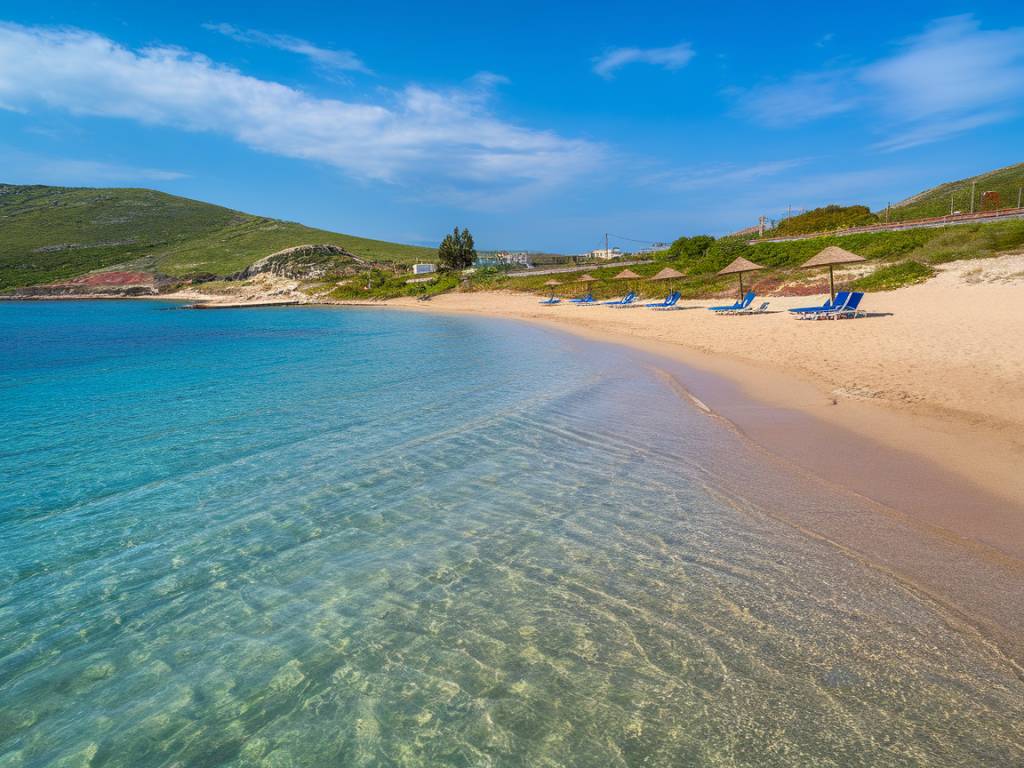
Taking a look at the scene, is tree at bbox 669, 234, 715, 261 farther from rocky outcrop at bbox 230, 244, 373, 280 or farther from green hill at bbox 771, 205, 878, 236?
rocky outcrop at bbox 230, 244, 373, 280

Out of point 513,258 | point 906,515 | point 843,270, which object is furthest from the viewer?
point 513,258

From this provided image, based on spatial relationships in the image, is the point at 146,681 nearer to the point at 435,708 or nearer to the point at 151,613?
the point at 151,613

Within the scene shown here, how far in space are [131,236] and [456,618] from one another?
6267 inches

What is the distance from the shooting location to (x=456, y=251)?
235 feet

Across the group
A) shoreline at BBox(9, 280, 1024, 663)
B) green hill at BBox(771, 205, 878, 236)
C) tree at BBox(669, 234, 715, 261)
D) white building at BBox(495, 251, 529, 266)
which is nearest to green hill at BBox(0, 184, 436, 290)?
white building at BBox(495, 251, 529, 266)

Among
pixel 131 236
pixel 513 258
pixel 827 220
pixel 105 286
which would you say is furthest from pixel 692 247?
pixel 131 236

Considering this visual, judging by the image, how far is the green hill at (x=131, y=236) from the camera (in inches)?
4227

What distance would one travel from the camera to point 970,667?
3.36 m

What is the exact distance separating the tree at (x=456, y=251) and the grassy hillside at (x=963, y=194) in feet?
170

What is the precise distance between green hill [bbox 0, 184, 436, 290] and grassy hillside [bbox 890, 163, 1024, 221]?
85162 mm

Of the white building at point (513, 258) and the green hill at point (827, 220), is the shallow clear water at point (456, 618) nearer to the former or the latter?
the green hill at point (827, 220)

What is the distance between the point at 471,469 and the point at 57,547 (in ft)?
15.1

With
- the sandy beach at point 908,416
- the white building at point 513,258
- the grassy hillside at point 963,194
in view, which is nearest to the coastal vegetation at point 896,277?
the sandy beach at point 908,416

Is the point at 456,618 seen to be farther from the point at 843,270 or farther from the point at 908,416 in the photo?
the point at 843,270
